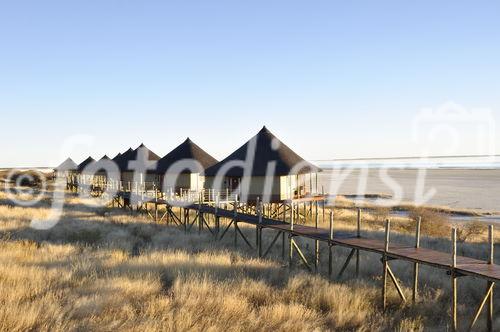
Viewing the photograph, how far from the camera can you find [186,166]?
31.9 metres

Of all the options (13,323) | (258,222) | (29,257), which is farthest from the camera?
(258,222)

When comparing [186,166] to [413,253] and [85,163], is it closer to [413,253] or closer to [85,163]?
[413,253]

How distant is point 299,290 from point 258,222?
651 centimetres

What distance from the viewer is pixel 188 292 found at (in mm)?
8711

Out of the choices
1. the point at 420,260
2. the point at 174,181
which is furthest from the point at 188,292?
the point at 174,181

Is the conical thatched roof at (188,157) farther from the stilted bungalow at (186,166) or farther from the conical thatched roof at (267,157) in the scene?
the conical thatched roof at (267,157)

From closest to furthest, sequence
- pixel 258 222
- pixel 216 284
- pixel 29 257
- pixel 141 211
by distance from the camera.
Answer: pixel 216 284 → pixel 29 257 → pixel 258 222 → pixel 141 211

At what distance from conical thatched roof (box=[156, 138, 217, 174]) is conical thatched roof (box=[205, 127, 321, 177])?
3507mm

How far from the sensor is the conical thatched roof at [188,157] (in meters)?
32.5

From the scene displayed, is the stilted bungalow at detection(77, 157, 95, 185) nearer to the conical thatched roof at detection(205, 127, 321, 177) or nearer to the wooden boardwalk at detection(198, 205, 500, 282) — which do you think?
the conical thatched roof at detection(205, 127, 321, 177)

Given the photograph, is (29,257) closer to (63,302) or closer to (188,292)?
(63,302)

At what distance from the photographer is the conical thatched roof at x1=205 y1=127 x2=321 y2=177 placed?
88.1 feet

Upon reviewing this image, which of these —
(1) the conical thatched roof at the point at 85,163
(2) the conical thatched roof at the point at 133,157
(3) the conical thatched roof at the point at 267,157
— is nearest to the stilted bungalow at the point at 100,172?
(1) the conical thatched roof at the point at 85,163

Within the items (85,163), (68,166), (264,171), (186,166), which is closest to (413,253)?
(264,171)
